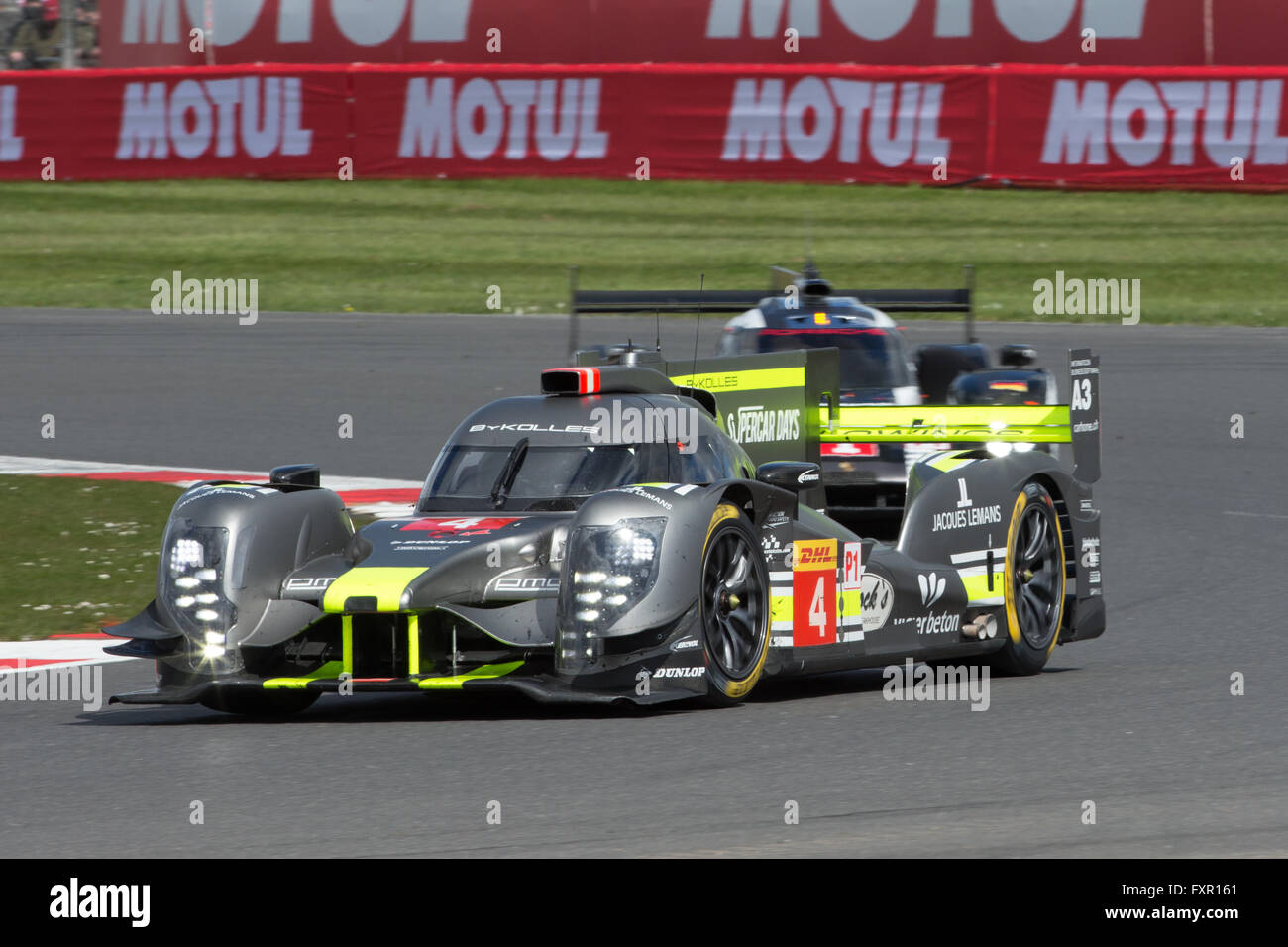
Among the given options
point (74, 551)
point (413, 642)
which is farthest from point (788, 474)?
point (74, 551)

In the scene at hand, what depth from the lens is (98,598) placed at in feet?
36.4

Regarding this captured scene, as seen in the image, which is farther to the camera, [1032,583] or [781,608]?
[1032,583]

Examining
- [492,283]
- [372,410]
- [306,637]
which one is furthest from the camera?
[492,283]

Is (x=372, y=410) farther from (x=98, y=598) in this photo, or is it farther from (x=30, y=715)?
(x=30, y=715)

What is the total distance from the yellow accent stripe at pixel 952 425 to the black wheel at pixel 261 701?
10.4 feet

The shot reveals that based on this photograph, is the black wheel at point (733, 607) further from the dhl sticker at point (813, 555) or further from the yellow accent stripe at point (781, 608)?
the dhl sticker at point (813, 555)

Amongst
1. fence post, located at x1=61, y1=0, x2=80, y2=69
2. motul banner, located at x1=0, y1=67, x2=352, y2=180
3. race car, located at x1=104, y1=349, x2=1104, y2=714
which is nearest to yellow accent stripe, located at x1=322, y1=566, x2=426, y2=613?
race car, located at x1=104, y1=349, x2=1104, y2=714

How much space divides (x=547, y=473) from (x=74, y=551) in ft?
15.5

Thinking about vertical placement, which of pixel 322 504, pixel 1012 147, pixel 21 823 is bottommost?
pixel 21 823

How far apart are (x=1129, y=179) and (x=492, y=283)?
8053mm

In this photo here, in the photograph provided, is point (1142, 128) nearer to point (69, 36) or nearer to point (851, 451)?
point (69, 36)

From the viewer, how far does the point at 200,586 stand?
7.80m

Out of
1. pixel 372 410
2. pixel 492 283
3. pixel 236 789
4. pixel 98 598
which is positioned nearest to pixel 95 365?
pixel 372 410

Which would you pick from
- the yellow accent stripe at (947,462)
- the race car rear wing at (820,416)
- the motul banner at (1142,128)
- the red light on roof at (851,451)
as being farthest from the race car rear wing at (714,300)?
the motul banner at (1142,128)
